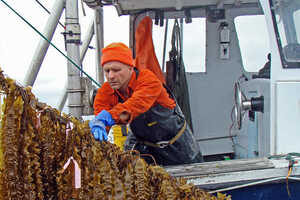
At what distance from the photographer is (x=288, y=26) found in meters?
2.21

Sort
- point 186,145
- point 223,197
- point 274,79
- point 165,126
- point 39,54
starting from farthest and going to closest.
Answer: point 39,54 → point 186,145 → point 165,126 → point 274,79 → point 223,197

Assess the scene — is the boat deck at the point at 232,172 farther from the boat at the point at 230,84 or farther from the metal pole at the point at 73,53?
the metal pole at the point at 73,53

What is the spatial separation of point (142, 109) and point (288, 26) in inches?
53.5

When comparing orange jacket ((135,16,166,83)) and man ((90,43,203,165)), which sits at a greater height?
orange jacket ((135,16,166,83))

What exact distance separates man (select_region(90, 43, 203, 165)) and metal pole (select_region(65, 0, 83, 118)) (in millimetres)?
530

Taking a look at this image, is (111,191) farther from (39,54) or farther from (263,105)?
(39,54)

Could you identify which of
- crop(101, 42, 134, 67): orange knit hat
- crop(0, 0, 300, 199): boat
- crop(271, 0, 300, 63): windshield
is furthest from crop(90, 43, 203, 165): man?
crop(271, 0, 300, 63): windshield

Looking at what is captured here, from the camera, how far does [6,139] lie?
1.04 meters

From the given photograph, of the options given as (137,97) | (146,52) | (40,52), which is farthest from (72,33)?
(137,97)

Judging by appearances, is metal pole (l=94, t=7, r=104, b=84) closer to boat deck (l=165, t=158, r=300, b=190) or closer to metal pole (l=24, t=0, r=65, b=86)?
metal pole (l=24, t=0, r=65, b=86)

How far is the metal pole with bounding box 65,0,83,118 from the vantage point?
2.47 m

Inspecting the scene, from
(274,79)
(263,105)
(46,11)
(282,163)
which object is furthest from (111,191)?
(46,11)

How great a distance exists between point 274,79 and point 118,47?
1142 millimetres

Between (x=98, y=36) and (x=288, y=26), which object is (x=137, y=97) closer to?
(x=288, y=26)
